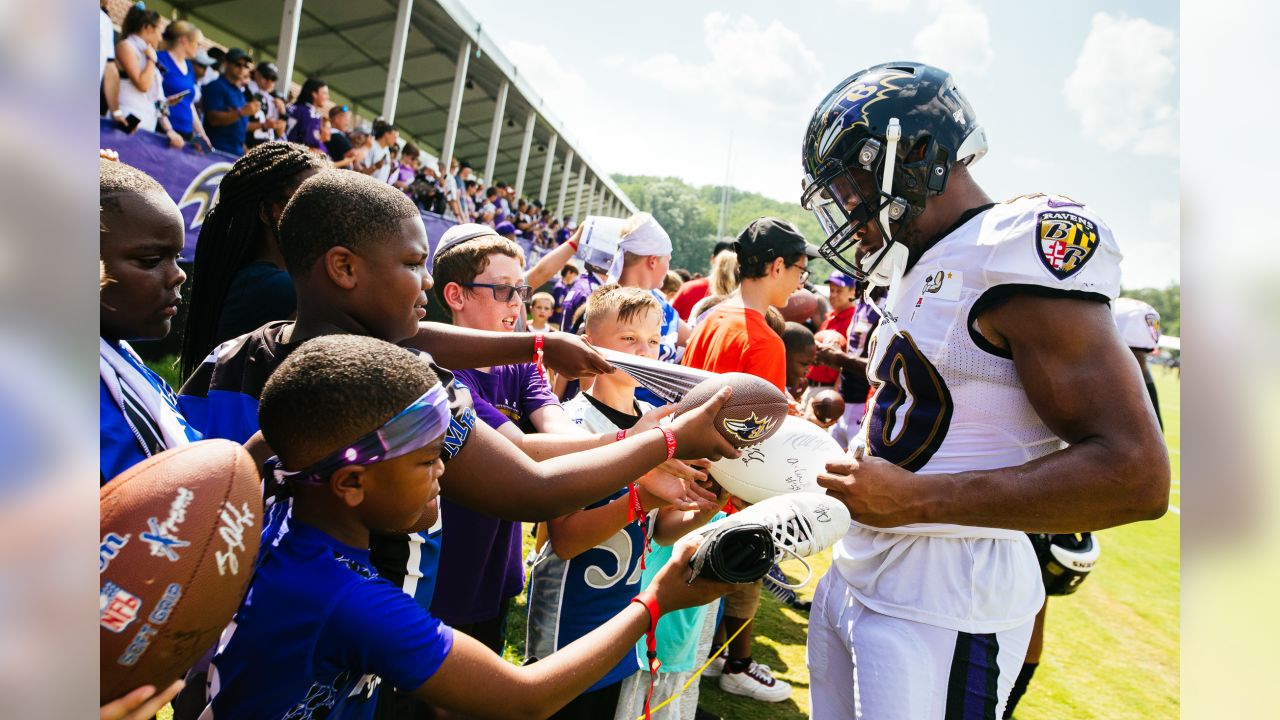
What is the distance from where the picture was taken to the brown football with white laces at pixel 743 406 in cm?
249

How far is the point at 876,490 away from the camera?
199 cm

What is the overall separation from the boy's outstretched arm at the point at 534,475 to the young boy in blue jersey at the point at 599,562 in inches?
21.3

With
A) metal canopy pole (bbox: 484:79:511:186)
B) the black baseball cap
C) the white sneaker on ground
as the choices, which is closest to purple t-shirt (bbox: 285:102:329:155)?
the black baseball cap

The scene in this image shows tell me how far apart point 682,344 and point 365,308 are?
5057 mm

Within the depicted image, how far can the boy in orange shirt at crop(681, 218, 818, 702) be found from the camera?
4051 mm

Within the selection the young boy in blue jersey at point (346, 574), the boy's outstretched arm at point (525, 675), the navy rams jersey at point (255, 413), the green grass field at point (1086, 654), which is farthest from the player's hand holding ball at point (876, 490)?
the green grass field at point (1086, 654)

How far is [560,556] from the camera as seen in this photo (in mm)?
2766

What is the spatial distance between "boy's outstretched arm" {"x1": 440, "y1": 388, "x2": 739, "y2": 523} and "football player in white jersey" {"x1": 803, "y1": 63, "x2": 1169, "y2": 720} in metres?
0.59

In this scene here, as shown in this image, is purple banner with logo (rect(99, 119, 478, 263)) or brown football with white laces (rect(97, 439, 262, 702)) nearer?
brown football with white laces (rect(97, 439, 262, 702))

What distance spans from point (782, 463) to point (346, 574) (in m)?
1.64

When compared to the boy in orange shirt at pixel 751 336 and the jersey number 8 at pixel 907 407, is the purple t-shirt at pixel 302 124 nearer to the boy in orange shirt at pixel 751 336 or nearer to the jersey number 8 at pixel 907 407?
the boy in orange shirt at pixel 751 336

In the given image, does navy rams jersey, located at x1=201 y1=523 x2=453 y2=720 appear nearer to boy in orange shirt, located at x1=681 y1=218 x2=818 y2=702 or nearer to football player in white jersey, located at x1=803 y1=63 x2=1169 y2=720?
football player in white jersey, located at x1=803 y1=63 x2=1169 y2=720
